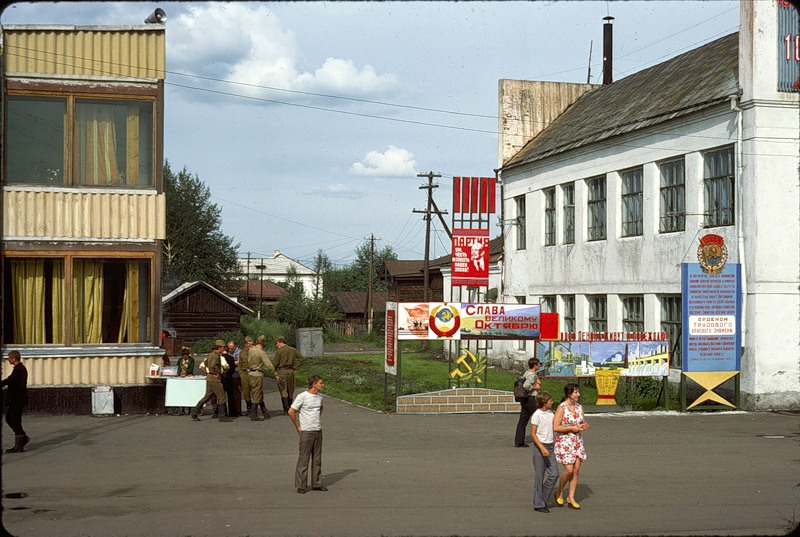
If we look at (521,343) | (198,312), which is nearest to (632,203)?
(521,343)

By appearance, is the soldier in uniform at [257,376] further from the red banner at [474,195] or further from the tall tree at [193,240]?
the tall tree at [193,240]

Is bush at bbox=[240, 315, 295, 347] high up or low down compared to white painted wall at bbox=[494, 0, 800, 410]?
down

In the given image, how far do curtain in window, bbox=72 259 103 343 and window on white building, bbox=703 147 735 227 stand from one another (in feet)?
52.4

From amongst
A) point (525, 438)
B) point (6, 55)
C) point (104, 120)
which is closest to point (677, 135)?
point (525, 438)

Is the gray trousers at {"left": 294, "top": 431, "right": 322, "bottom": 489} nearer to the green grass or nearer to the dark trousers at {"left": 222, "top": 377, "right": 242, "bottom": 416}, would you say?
the dark trousers at {"left": 222, "top": 377, "right": 242, "bottom": 416}

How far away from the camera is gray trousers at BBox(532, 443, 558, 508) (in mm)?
11711

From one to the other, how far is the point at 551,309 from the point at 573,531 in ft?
86.0

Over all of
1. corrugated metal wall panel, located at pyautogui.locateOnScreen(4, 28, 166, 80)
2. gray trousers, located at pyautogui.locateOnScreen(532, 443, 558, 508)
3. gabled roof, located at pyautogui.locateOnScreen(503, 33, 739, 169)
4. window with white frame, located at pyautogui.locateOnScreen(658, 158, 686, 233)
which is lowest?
gray trousers, located at pyautogui.locateOnScreen(532, 443, 558, 508)

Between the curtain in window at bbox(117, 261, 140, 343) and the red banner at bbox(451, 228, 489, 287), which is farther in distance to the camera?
the red banner at bbox(451, 228, 489, 287)

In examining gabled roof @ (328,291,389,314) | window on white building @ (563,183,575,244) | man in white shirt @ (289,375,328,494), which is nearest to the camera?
man in white shirt @ (289,375,328,494)

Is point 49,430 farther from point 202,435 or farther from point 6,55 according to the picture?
point 6,55

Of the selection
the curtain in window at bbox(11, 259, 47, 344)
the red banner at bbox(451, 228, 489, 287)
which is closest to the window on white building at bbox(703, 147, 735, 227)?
the red banner at bbox(451, 228, 489, 287)

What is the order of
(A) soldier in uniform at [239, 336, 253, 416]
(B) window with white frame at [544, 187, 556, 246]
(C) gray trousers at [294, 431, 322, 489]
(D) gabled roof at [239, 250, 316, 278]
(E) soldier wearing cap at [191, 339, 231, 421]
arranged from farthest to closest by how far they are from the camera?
(D) gabled roof at [239, 250, 316, 278] < (B) window with white frame at [544, 187, 556, 246] < (A) soldier in uniform at [239, 336, 253, 416] < (E) soldier wearing cap at [191, 339, 231, 421] < (C) gray trousers at [294, 431, 322, 489]

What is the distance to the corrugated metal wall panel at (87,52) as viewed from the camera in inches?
818
